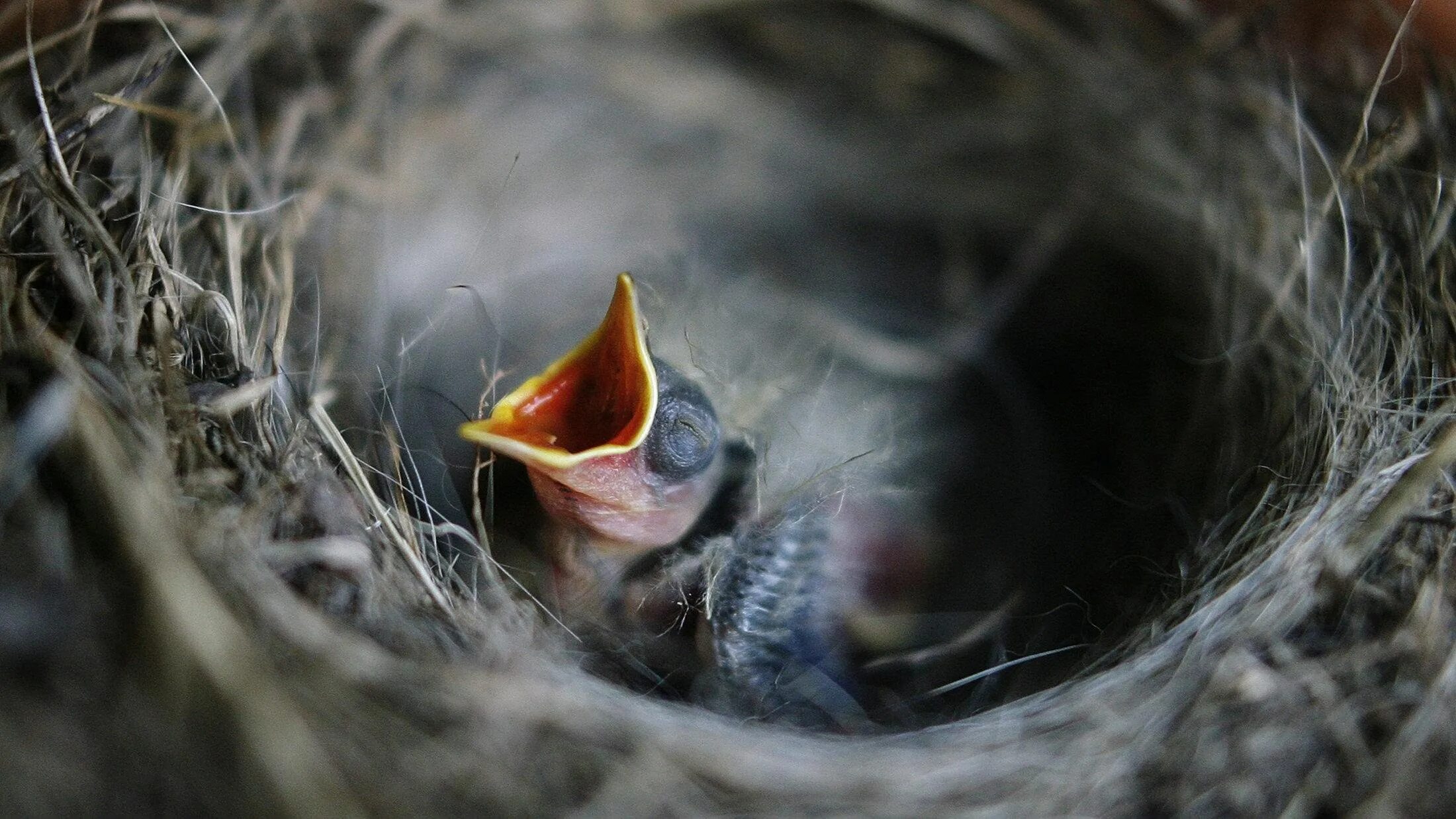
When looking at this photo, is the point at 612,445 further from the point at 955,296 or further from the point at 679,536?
the point at 955,296

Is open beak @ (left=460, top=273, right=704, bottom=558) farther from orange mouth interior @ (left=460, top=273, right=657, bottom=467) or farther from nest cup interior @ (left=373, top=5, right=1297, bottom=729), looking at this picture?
nest cup interior @ (left=373, top=5, right=1297, bottom=729)

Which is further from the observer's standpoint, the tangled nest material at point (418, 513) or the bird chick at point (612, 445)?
the bird chick at point (612, 445)

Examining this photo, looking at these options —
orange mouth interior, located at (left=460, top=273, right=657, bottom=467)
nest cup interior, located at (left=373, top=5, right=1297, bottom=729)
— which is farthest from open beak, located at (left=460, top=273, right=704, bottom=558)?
nest cup interior, located at (left=373, top=5, right=1297, bottom=729)

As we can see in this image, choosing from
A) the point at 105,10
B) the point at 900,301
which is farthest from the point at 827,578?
the point at 105,10

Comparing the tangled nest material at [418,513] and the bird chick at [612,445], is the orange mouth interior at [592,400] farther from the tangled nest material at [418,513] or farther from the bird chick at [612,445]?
the tangled nest material at [418,513]

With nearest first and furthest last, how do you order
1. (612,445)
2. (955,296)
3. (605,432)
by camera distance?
1. (612,445)
2. (605,432)
3. (955,296)

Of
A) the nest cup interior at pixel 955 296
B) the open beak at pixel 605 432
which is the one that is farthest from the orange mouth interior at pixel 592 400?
the nest cup interior at pixel 955 296

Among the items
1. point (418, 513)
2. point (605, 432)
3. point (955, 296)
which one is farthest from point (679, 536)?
point (955, 296)
